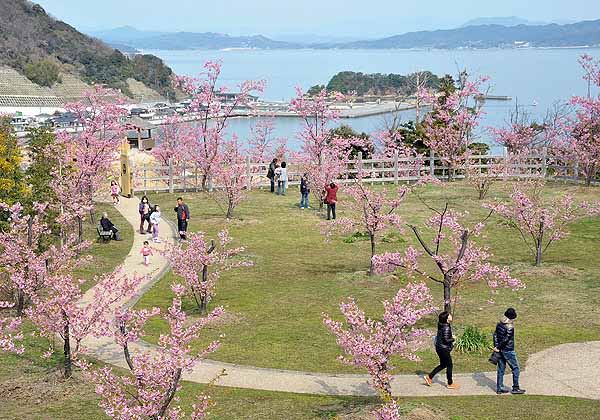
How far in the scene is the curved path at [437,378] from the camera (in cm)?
1432

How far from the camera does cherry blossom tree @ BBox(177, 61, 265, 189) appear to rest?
38.2 metres

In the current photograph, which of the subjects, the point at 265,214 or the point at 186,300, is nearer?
the point at 186,300

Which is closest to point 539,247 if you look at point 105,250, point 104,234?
point 105,250

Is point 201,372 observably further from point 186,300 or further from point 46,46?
point 46,46

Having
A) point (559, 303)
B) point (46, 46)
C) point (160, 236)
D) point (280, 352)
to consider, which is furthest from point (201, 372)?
point (46, 46)

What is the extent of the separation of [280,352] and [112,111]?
2453cm

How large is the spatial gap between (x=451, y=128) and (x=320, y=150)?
7.68 metres

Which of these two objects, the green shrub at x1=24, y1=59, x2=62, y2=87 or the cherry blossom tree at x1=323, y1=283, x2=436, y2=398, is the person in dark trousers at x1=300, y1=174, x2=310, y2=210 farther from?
the green shrub at x1=24, y1=59, x2=62, y2=87

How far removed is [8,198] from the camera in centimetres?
2597

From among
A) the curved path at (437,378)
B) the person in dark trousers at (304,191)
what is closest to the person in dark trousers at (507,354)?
the curved path at (437,378)

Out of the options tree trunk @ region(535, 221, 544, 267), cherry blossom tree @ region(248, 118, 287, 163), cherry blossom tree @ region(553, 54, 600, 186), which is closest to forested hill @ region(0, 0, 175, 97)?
cherry blossom tree @ region(248, 118, 287, 163)

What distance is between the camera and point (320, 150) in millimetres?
37969

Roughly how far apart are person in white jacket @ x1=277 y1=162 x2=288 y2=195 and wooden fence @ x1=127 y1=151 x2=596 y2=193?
6.73 ft

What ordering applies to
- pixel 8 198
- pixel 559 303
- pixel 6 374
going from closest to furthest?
pixel 6 374 → pixel 559 303 → pixel 8 198
